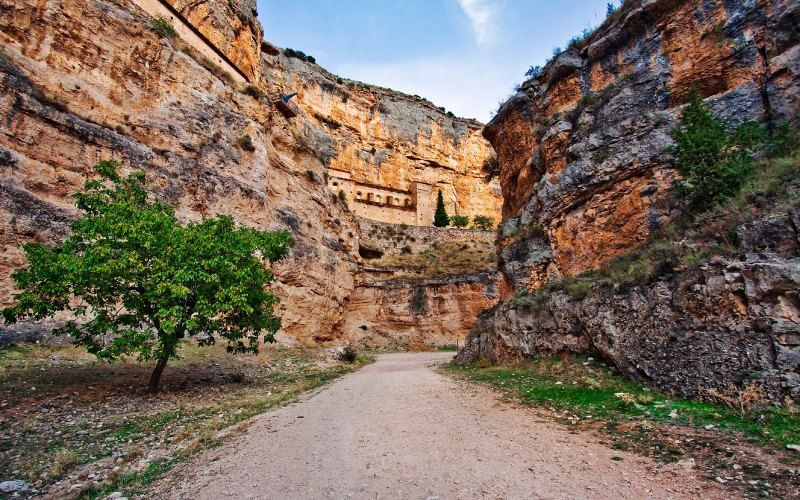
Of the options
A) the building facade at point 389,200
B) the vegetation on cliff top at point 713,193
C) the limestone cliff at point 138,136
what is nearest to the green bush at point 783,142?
the vegetation on cliff top at point 713,193

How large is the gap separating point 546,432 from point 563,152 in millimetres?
12717

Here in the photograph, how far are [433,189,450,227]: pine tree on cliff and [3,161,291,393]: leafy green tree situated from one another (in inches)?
1762

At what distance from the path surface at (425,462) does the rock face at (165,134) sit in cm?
1075

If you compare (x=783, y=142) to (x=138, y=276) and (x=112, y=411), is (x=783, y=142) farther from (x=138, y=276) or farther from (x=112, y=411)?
(x=112, y=411)

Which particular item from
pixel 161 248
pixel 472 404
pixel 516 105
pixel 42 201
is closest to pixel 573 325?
pixel 472 404

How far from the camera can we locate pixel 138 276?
828cm

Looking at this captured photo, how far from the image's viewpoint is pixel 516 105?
756 inches

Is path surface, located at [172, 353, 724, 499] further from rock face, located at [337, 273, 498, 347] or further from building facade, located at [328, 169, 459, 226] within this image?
building facade, located at [328, 169, 459, 226]

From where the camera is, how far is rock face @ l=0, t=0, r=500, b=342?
1296 centimetres

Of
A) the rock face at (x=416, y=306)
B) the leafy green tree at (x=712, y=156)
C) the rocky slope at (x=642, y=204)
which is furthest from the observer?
the rock face at (x=416, y=306)

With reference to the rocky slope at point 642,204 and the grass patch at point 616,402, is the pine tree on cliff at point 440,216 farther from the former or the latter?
the grass patch at point 616,402

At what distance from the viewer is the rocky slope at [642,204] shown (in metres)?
5.82

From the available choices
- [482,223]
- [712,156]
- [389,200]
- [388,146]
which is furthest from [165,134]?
[482,223]

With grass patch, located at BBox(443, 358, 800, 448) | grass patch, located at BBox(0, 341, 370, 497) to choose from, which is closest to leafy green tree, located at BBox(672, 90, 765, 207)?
grass patch, located at BBox(443, 358, 800, 448)
